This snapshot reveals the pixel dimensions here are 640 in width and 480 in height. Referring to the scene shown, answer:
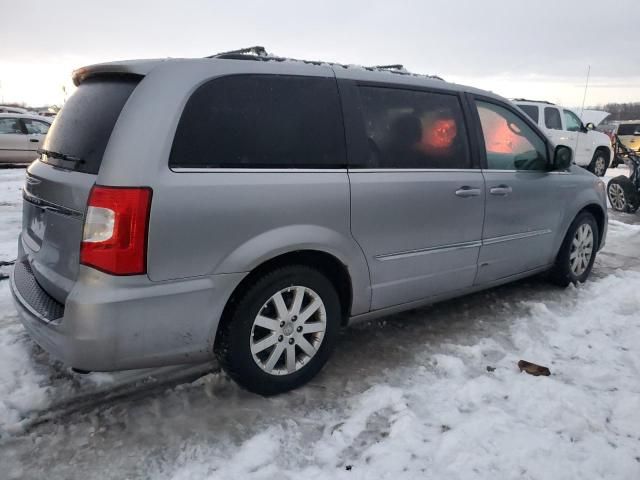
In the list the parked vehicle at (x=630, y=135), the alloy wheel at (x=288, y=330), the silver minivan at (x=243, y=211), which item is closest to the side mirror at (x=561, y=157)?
the silver minivan at (x=243, y=211)

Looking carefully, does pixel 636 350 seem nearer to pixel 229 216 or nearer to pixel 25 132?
pixel 229 216

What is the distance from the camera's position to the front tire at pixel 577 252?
15.0ft

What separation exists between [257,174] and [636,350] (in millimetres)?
2808

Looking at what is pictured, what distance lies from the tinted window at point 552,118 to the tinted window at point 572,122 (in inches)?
12.2

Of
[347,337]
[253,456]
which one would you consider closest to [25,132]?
[347,337]

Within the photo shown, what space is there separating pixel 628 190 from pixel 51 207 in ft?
31.8

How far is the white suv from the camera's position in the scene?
1217 centimetres

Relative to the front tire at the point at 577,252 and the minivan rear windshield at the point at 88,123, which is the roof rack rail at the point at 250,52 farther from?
the front tire at the point at 577,252

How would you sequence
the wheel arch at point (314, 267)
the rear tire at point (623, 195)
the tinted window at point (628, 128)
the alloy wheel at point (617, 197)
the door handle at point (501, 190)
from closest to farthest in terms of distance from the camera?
the wheel arch at point (314, 267) → the door handle at point (501, 190) → the rear tire at point (623, 195) → the alloy wheel at point (617, 197) → the tinted window at point (628, 128)

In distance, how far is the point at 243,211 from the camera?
2.44 metres

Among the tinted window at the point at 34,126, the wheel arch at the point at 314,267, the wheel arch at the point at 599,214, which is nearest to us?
the wheel arch at the point at 314,267

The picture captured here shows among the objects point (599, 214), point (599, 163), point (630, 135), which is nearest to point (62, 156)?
point (599, 214)

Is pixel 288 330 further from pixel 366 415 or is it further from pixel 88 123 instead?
pixel 88 123

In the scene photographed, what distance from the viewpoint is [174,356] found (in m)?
2.43
